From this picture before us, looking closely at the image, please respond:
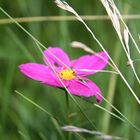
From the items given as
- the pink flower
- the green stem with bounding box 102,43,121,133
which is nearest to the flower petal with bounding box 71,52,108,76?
the pink flower

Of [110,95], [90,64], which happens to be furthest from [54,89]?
[90,64]

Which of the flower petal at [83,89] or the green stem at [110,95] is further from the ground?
the flower petal at [83,89]

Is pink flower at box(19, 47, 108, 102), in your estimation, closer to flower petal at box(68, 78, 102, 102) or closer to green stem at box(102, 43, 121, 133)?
flower petal at box(68, 78, 102, 102)

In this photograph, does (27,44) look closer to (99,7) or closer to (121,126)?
(99,7)

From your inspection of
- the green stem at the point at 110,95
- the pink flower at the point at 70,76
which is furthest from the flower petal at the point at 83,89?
the green stem at the point at 110,95

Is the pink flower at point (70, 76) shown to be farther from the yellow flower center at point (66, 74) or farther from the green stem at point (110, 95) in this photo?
the green stem at point (110, 95)

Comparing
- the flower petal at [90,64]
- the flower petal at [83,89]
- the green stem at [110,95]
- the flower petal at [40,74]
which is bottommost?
the green stem at [110,95]
